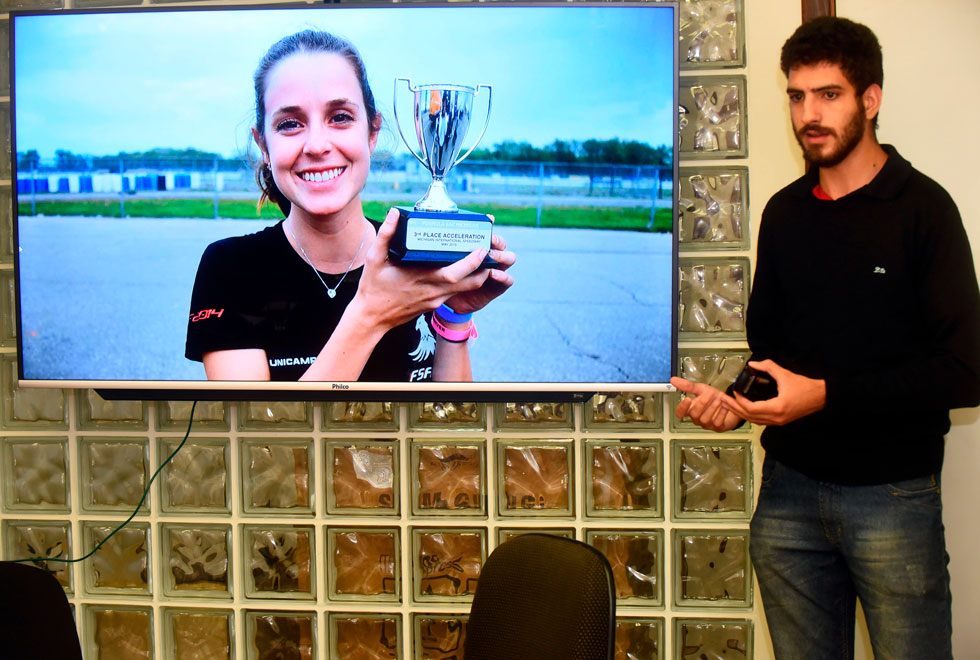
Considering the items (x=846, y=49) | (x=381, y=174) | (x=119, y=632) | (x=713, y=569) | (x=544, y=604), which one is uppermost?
(x=846, y=49)

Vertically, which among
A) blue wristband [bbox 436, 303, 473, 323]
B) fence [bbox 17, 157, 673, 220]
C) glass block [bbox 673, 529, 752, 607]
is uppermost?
fence [bbox 17, 157, 673, 220]

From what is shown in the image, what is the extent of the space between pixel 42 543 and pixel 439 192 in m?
1.60

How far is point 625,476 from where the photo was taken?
2281mm

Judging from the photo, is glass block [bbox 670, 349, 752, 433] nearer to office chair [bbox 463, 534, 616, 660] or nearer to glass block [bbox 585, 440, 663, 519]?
glass block [bbox 585, 440, 663, 519]

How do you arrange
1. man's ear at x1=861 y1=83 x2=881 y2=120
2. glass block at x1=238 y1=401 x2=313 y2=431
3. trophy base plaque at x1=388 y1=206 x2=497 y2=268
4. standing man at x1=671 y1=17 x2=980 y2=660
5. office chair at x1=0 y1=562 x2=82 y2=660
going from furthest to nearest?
glass block at x1=238 y1=401 x2=313 y2=431 < trophy base plaque at x1=388 y1=206 x2=497 y2=268 < man's ear at x1=861 y1=83 x2=881 y2=120 < standing man at x1=671 y1=17 x2=980 y2=660 < office chair at x1=0 y1=562 x2=82 y2=660

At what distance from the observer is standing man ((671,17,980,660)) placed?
1.66 metres

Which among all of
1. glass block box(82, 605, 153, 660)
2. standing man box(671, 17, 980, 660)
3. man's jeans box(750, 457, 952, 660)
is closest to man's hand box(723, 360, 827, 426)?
standing man box(671, 17, 980, 660)

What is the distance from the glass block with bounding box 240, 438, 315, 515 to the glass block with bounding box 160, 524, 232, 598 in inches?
5.1

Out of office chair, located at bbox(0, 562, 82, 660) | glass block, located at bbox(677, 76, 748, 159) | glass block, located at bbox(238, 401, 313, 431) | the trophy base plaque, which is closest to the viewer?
office chair, located at bbox(0, 562, 82, 660)

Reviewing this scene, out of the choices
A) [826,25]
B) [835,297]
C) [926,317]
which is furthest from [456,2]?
[926,317]

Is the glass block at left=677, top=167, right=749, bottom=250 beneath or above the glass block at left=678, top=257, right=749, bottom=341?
above

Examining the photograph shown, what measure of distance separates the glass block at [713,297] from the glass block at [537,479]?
0.49 metres

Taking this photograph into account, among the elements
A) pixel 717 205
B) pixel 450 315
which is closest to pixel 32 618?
pixel 450 315

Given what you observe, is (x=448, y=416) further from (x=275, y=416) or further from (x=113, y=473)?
(x=113, y=473)
